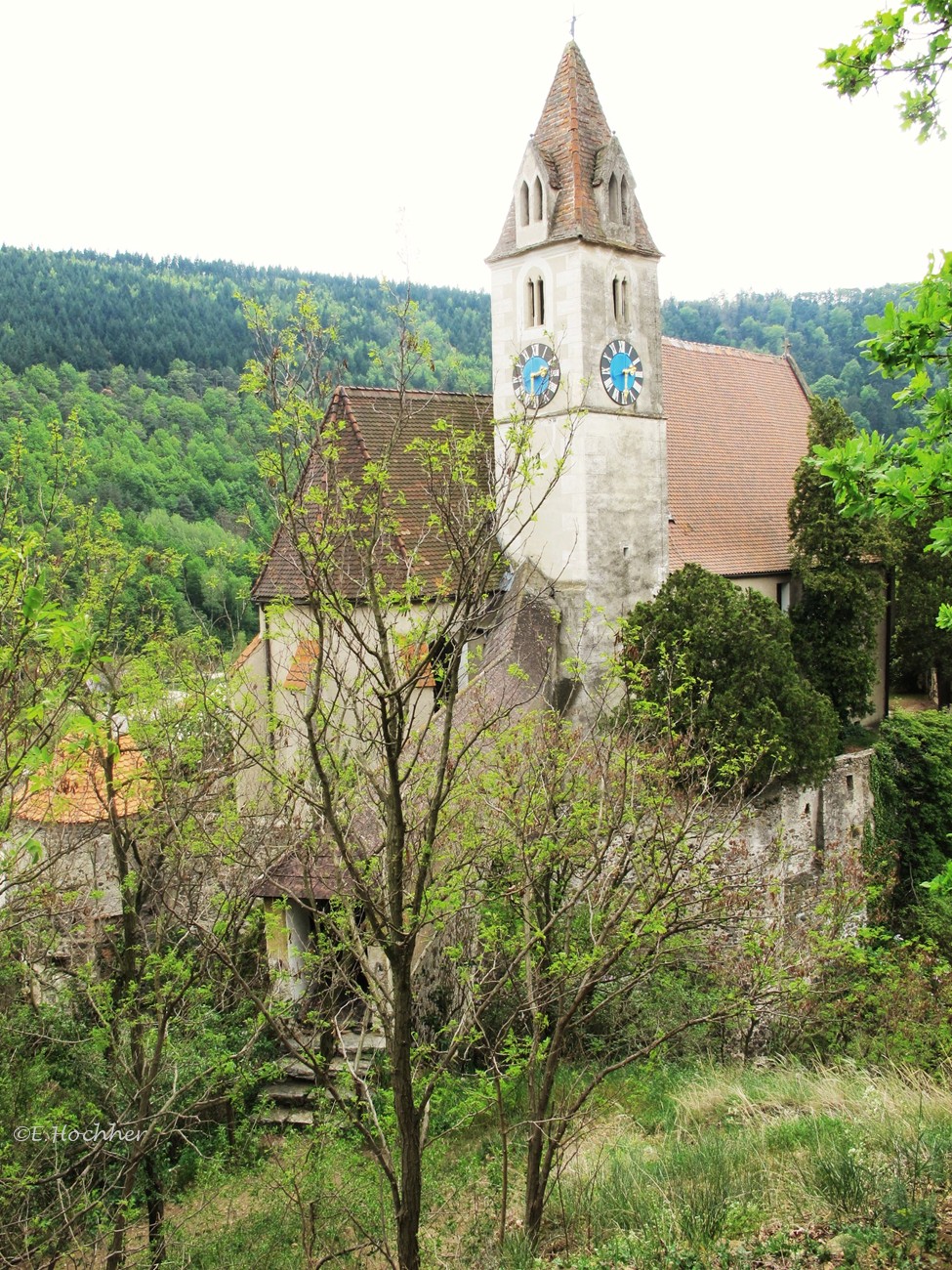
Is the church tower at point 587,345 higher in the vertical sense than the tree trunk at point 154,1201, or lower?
higher

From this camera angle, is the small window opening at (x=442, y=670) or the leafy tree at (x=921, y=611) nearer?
the small window opening at (x=442, y=670)

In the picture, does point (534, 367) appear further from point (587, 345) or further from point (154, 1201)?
point (154, 1201)

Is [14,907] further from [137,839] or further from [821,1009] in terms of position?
[821,1009]

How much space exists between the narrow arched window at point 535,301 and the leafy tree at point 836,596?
5.75m

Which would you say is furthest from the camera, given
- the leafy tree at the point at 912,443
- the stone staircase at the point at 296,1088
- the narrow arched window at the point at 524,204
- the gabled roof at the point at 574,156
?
the narrow arched window at the point at 524,204

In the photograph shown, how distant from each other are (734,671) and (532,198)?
30.9 feet

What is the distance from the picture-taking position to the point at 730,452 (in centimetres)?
2588

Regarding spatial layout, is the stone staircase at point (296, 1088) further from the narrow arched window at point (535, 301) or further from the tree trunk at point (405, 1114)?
the narrow arched window at point (535, 301)

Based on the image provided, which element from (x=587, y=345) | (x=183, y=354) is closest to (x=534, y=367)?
(x=587, y=345)

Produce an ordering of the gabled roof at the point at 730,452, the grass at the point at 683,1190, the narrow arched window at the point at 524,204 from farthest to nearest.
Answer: the gabled roof at the point at 730,452 → the narrow arched window at the point at 524,204 → the grass at the point at 683,1190

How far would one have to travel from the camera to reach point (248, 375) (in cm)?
662

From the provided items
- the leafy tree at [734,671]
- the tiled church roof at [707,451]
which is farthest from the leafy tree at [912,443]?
the tiled church roof at [707,451]

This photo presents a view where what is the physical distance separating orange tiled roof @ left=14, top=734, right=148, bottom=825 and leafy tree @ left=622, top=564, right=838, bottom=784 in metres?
7.64

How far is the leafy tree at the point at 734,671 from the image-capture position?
57.4 ft
